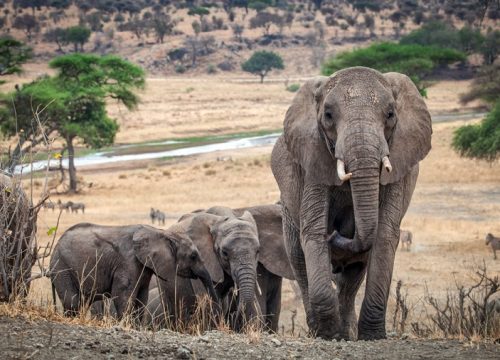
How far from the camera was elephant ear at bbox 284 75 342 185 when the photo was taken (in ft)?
24.5

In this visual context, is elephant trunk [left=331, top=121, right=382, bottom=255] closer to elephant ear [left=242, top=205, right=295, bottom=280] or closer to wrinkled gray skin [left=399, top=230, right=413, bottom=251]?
elephant ear [left=242, top=205, right=295, bottom=280]

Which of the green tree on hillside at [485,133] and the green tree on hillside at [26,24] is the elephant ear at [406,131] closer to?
the green tree on hillside at [485,133]

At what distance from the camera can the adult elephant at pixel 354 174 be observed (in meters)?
6.88

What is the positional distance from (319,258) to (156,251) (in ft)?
9.31

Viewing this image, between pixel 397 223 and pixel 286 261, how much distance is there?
3108mm

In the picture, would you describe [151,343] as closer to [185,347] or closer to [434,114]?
[185,347]

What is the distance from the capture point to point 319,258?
24.6 ft

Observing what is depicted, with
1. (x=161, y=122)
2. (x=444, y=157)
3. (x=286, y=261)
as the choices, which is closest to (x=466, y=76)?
(x=161, y=122)

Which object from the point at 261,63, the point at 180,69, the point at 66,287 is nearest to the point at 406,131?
the point at 66,287

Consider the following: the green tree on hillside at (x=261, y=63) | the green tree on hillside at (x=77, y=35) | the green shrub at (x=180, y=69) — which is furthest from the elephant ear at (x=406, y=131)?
the green tree on hillside at (x=77, y=35)

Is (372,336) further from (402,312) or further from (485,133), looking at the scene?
(485,133)

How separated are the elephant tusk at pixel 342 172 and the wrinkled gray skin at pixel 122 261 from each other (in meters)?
3.18

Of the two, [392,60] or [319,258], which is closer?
[319,258]

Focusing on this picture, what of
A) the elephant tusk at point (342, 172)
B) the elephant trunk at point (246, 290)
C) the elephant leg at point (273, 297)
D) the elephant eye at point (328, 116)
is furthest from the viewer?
the elephant leg at point (273, 297)
